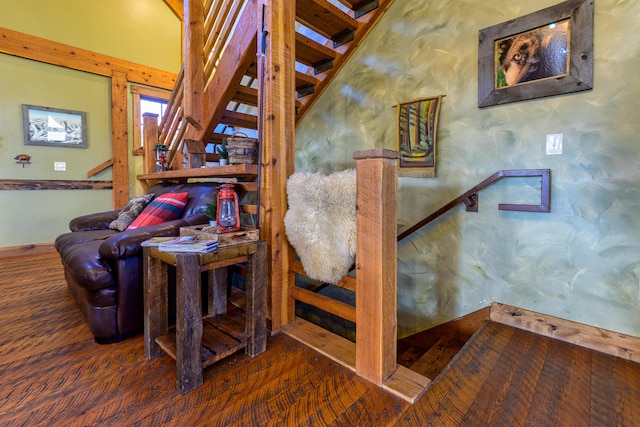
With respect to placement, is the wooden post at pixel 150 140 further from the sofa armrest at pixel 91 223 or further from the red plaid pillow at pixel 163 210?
the red plaid pillow at pixel 163 210

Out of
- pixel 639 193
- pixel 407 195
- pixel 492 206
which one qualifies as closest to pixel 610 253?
pixel 639 193

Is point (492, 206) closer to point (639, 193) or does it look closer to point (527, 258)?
point (527, 258)

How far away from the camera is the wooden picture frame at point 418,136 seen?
2.28m

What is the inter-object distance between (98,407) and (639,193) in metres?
2.78

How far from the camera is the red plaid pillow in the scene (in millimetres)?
2320

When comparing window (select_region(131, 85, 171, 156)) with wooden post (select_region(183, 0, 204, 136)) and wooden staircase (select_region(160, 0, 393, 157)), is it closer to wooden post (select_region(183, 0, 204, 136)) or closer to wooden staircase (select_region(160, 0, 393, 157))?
wooden staircase (select_region(160, 0, 393, 157))

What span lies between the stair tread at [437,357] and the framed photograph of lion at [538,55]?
5.73 feet

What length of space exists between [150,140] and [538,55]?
12.8 ft

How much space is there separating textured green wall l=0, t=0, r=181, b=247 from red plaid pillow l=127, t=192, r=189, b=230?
103 inches

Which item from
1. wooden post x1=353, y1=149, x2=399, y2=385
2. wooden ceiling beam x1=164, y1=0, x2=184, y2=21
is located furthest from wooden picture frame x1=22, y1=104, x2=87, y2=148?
wooden post x1=353, y1=149, x2=399, y2=385

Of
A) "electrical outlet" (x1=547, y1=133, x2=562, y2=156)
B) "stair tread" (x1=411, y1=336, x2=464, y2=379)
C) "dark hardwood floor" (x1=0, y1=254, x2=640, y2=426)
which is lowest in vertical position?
"stair tread" (x1=411, y1=336, x2=464, y2=379)

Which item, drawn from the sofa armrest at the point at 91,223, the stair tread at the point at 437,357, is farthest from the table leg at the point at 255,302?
the sofa armrest at the point at 91,223

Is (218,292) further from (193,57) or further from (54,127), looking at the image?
(54,127)

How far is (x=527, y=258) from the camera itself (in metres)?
Result: 1.91
